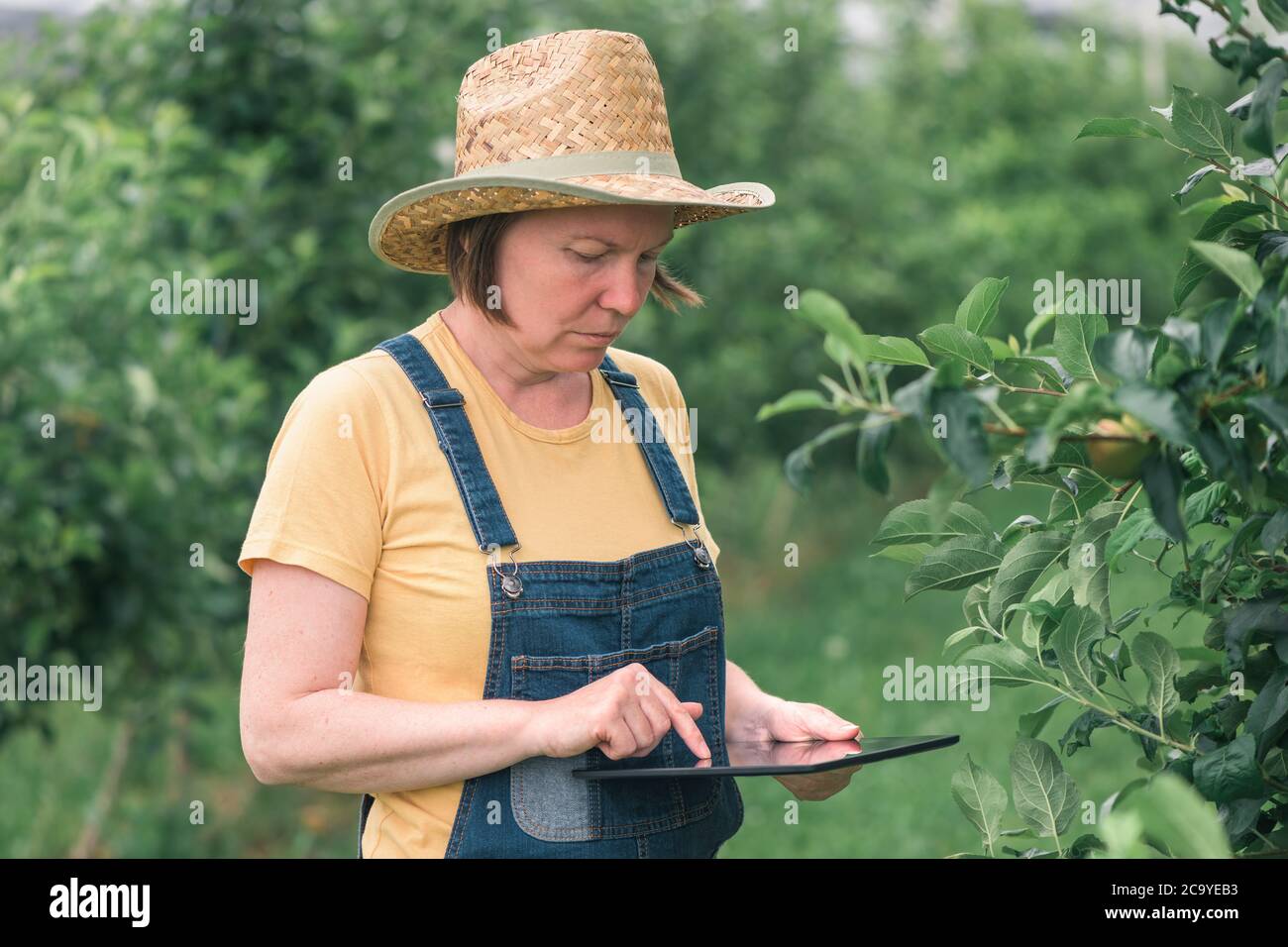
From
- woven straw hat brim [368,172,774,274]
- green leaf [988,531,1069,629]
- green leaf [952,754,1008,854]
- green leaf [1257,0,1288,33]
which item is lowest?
green leaf [952,754,1008,854]

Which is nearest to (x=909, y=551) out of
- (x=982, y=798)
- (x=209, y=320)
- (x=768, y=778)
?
(x=982, y=798)

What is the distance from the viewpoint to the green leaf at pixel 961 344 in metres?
1.55

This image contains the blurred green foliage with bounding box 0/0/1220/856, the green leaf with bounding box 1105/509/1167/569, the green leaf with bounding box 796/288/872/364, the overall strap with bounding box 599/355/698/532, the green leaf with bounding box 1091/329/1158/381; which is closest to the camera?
the green leaf with bounding box 796/288/872/364

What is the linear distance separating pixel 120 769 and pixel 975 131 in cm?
885

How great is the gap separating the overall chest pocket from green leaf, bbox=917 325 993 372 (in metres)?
0.67

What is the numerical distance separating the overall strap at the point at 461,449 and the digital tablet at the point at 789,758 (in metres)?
0.33

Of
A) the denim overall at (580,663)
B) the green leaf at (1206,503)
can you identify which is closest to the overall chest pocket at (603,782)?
the denim overall at (580,663)

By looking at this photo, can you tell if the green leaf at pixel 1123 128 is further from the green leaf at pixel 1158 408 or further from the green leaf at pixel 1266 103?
the green leaf at pixel 1158 408

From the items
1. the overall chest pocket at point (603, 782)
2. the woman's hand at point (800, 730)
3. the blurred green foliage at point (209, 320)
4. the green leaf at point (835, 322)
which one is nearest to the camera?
the green leaf at point (835, 322)

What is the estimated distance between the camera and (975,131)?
1136 cm

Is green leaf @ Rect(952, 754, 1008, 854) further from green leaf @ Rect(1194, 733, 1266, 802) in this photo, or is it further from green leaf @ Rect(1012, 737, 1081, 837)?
green leaf @ Rect(1194, 733, 1266, 802)

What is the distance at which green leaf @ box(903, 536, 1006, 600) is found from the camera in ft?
5.85

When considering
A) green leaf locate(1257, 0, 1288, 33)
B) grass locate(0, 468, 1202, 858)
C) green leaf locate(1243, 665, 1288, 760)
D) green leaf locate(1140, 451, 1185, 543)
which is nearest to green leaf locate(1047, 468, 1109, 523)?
green leaf locate(1243, 665, 1288, 760)
